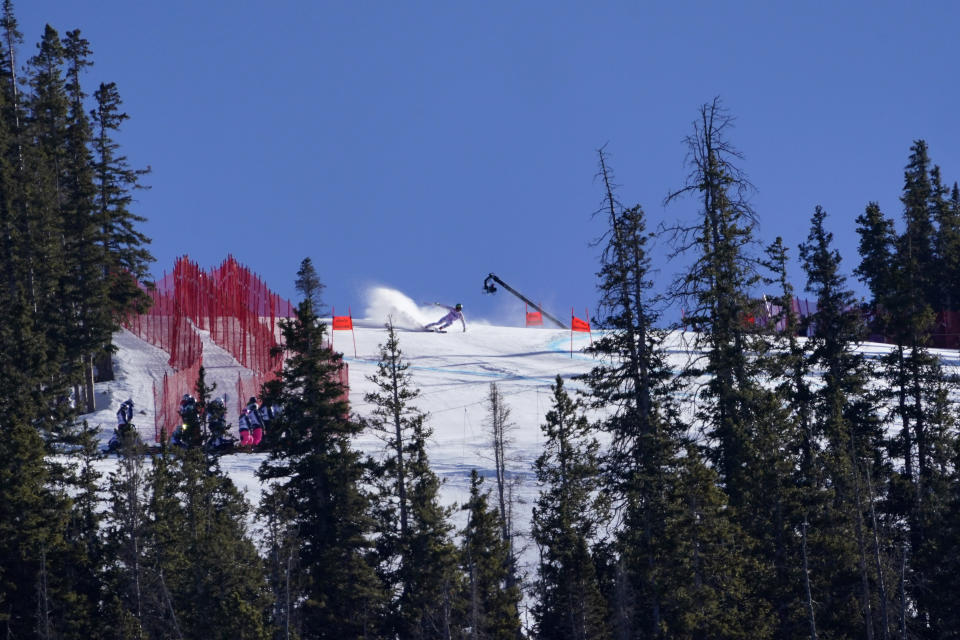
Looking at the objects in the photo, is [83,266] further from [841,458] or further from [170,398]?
[841,458]

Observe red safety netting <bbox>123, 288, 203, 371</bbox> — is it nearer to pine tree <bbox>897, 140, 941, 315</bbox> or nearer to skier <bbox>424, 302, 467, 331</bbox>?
skier <bbox>424, 302, 467, 331</bbox>

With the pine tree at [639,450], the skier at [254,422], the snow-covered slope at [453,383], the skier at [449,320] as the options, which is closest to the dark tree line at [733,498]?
the pine tree at [639,450]

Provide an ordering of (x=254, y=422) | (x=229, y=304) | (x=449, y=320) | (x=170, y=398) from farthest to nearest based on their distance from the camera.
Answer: (x=449, y=320) < (x=229, y=304) < (x=170, y=398) < (x=254, y=422)

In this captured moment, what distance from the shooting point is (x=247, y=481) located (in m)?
39.6

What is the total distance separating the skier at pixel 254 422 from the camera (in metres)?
43.0

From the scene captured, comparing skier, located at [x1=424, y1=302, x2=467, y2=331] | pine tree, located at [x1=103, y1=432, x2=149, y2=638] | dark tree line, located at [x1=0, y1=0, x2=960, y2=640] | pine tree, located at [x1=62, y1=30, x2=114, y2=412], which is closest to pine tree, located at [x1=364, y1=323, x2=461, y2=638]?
dark tree line, located at [x1=0, y1=0, x2=960, y2=640]

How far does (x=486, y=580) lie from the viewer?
28.9 metres

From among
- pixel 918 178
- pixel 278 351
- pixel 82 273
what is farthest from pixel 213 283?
pixel 918 178

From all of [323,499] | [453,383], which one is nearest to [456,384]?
[453,383]

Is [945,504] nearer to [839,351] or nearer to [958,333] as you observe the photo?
[839,351]

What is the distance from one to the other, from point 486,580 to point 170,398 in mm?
20132

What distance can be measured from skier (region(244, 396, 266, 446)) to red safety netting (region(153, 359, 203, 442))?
277 centimetres

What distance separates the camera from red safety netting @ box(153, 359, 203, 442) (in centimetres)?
4341

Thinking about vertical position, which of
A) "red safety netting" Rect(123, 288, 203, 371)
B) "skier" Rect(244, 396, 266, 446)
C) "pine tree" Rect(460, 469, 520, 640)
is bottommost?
"pine tree" Rect(460, 469, 520, 640)
